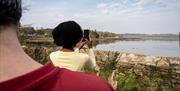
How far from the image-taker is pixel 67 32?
3.34 metres

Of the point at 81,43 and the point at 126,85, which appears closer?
the point at 81,43

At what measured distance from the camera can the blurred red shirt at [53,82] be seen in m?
1.05

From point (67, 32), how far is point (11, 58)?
2242mm

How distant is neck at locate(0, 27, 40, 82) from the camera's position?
3.55 ft

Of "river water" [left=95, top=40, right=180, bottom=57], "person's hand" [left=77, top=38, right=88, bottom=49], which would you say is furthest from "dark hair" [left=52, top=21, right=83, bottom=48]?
"river water" [left=95, top=40, right=180, bottom=57]

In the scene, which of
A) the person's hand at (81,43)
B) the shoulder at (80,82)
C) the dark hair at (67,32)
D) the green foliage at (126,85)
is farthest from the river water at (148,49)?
the shoulder at (80,82)

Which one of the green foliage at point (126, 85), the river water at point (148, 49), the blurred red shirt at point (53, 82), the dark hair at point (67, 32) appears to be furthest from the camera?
the river water at point (148, 49)

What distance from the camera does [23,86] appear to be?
1051mm

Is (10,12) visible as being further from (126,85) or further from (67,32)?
(126,85)

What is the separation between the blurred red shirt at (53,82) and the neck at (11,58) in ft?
0.09

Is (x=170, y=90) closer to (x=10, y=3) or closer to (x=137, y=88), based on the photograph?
(x=137, y=88)

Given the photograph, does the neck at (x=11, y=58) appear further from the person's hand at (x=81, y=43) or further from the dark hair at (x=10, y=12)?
the person's hand at (x=81, y=43)

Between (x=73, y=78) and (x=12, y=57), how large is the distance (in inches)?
6.2

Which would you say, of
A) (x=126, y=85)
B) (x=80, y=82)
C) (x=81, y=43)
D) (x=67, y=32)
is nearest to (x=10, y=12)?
(x=80, y=82)
